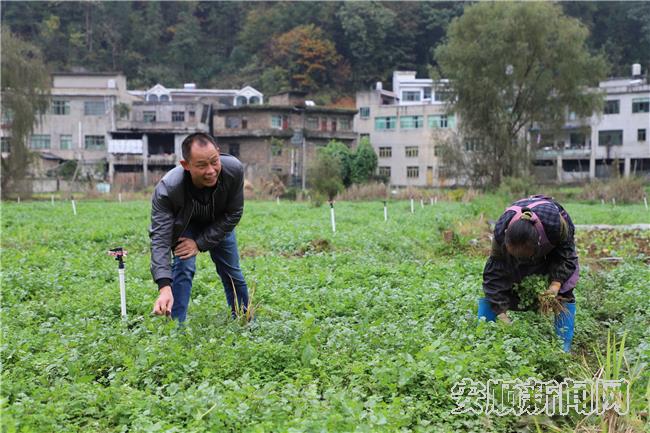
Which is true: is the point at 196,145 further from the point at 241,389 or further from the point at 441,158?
the point at 441,158

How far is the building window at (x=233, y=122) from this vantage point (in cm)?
5341

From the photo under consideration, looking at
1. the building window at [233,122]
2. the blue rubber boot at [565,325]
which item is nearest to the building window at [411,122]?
the building window at [233,122]

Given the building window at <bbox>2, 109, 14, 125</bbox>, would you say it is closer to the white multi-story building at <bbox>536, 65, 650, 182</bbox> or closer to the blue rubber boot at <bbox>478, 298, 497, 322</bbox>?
the blue rubber boot at <bbox>478, 298, 497, 322</bbox>

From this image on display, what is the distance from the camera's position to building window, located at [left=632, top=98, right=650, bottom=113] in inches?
1961

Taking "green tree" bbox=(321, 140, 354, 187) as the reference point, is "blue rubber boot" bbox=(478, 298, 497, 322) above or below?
below

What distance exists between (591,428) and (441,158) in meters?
37.3

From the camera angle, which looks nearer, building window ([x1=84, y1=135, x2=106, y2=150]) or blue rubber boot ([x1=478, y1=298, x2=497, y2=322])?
blue rubber boot ([x1=478, y1=298, x2=497, y2=322])

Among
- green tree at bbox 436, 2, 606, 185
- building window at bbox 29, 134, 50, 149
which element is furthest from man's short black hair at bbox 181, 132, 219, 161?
building window at bbox 29, 134, 50, 149

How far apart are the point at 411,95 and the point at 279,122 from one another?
1497cm

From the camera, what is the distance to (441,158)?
40.5 meters

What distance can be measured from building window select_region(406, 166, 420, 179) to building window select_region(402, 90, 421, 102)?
782 centimetres

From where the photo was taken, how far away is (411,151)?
57250 millimetres

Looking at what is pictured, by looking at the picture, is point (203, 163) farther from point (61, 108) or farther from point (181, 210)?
point (61, 108)

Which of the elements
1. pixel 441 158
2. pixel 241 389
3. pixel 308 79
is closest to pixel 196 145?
pixel 241 389
